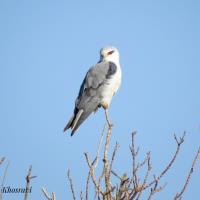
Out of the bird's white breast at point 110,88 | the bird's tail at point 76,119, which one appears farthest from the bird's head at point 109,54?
the bird's tail at point 76,119

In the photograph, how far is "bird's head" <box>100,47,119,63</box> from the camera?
307 inches

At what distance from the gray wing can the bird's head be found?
43cm

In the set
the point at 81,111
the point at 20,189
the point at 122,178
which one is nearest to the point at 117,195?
the point at 122,178

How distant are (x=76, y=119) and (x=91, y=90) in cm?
66

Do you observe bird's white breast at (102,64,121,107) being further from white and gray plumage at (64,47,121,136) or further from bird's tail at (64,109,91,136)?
bird's tail at (64,109,91,136)

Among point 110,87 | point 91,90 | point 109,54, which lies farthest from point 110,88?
point 109,54

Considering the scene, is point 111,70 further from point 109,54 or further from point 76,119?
point 76,119

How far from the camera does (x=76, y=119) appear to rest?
22.0ft

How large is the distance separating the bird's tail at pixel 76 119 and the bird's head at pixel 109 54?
1.34 meters

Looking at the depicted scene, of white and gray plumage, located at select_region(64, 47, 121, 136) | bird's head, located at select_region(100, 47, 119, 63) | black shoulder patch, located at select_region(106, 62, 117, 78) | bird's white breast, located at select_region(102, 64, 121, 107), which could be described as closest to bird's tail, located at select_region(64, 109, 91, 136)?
white and gray plumage, located at select_region(64, 47, 121, 136)

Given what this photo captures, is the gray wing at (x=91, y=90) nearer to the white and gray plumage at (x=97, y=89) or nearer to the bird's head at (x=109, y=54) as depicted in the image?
the white and gray plumage at (x=97, y=89)

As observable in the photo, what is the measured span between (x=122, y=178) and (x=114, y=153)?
0.37m

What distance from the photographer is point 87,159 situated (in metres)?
3.48

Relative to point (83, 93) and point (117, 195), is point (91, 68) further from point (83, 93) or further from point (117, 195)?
point (117, 195)
